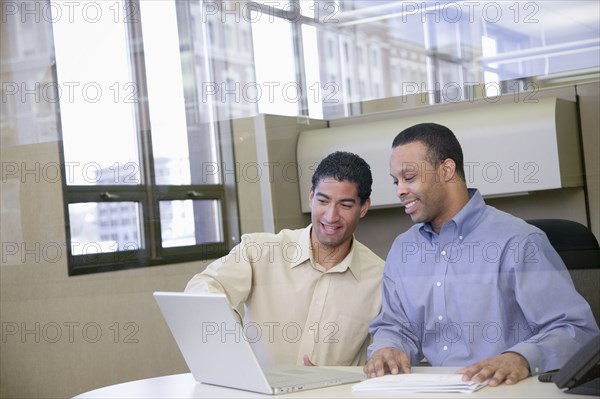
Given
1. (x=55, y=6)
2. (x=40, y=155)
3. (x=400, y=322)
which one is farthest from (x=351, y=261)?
(x=55, y=6)

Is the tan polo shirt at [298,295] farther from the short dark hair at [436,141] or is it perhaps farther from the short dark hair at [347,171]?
the short dark hair at [436,141]

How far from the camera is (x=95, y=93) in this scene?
3.83 metres

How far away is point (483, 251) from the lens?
252cm

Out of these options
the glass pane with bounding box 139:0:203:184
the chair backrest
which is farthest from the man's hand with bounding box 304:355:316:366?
the glass pane with bounding box 139:0:203:184

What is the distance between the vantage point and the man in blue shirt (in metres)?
2.41

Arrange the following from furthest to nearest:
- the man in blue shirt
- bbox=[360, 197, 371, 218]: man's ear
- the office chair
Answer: bbox=[360, 197, 371, 218]: man's ear → the office chair → the man in blue shirt

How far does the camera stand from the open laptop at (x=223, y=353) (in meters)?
1.99

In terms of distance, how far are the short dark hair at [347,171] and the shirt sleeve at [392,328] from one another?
385 millimetres

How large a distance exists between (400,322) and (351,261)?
1.22ft

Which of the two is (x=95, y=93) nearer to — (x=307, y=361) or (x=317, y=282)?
(x=317, y=282)

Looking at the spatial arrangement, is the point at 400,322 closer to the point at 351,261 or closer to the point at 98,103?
the point at 351,261

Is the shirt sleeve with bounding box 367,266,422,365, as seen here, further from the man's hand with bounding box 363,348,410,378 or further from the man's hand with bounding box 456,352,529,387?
the man's hand with bounding box 456,352,529,387

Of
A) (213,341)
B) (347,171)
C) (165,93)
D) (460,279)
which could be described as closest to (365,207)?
(347,171)

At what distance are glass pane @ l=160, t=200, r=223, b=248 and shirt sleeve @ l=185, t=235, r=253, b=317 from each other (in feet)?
1.53
